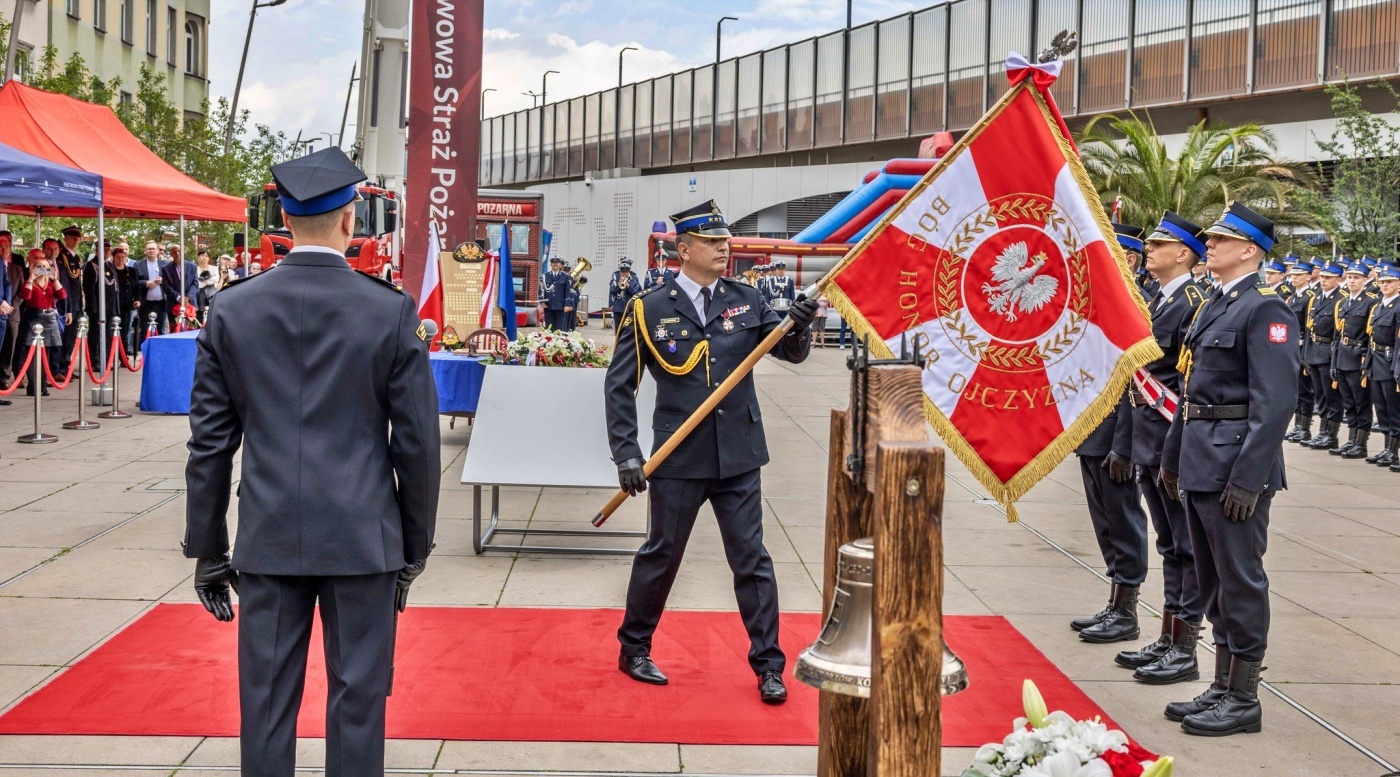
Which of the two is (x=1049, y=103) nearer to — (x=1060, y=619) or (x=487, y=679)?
(x=487, y=679)

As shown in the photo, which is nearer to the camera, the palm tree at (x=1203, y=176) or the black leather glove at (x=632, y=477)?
the black leather glove at (x=632, y=477)

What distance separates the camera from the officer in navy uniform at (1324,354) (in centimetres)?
1628

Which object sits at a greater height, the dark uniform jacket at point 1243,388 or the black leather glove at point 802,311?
the black leather glove at point 802,311

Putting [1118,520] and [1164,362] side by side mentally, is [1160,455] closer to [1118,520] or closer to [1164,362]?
[1164,362]

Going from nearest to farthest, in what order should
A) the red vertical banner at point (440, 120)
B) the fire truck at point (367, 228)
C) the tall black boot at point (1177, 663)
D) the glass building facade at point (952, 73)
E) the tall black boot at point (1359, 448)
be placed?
the tall black boot at point (1177, 663), the red vertical banner at point (440, 120), the tall black boot at point (1359, 448), the fire truck at point (367, 228), the glass building facade at point (952, 73)

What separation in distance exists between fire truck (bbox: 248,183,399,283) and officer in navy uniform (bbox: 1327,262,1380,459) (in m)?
14.9

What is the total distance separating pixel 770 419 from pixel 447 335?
5.99 meters

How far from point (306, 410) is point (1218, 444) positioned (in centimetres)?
373

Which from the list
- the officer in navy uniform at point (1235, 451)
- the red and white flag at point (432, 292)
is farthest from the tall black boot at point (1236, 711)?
the red and white flag at point (432, 292)

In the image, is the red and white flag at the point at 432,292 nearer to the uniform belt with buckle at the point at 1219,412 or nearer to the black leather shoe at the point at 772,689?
the black leather shoe at the point at 772,689

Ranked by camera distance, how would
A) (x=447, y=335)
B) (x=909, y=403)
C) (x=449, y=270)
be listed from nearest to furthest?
(x=909, y=403)
(x=447, y=335)
(x=449, y=270)

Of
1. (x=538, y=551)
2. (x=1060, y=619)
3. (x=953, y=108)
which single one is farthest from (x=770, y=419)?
(x=953, y=108)

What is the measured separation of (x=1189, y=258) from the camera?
6.37 meters

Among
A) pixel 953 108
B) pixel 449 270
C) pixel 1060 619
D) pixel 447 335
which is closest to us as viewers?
pixel 1060 619
